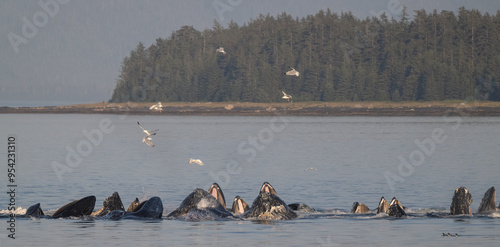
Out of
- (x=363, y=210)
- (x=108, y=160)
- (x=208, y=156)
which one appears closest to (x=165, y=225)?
(x=363, y=210)

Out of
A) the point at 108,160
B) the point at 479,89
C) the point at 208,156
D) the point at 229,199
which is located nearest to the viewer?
the point at 229,199

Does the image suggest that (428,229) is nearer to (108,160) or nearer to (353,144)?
(108,160)

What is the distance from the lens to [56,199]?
119 feet

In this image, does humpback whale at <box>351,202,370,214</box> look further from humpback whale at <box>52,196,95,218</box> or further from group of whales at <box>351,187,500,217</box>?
humpback whale at <box>52,196,95,218</box>

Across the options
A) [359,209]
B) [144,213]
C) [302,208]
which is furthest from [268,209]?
[144,213]

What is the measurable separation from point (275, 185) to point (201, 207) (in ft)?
46.1

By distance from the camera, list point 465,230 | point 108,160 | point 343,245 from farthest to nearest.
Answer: point 108,160
point 465,230
point 343,245

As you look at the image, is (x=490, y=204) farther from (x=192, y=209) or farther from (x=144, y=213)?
(x=144, y=213)

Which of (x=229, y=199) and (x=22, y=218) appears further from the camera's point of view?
(x=229, y=199)

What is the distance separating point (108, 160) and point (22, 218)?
3320 centimetres

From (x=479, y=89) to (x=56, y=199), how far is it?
166197mm

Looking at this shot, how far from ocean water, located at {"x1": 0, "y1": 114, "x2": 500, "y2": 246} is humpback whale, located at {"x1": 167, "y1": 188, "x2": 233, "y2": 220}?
2.03 feet

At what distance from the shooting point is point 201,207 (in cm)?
2870

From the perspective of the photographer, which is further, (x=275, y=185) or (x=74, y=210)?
(x=275, y=185)
